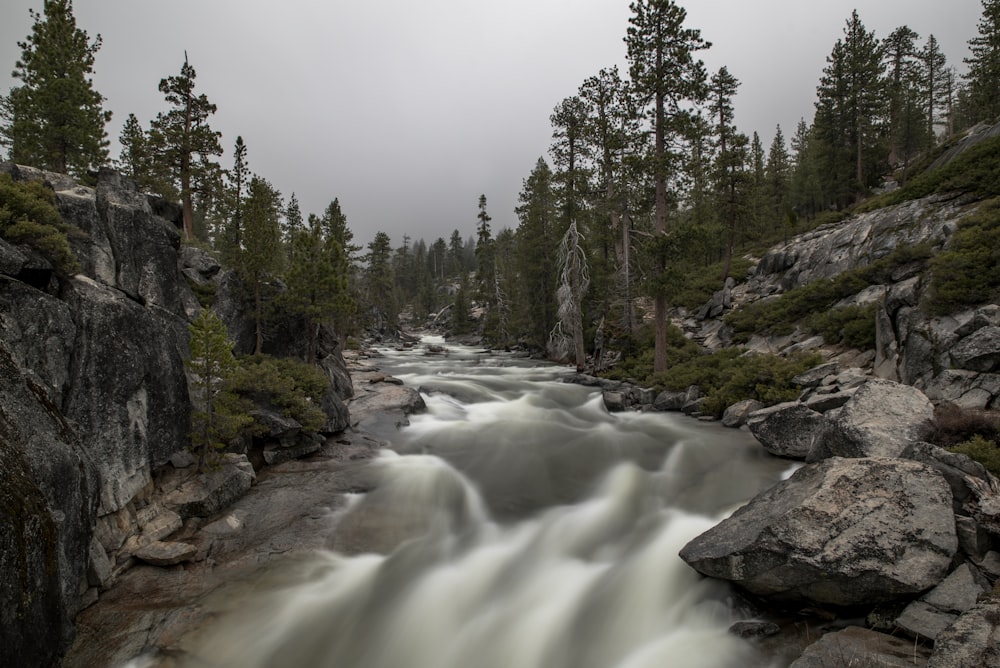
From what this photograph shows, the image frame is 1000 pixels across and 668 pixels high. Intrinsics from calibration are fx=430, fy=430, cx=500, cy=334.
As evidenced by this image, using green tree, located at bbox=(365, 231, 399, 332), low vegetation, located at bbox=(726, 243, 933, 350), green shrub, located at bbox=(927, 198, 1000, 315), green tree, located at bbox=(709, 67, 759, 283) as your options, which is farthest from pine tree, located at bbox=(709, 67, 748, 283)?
green tree, located at bbox=(365, 231, 399, 332)

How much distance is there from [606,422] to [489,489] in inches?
251

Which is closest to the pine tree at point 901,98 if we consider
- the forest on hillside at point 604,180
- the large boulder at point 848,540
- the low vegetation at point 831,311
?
the forest on hillside at point 604,180

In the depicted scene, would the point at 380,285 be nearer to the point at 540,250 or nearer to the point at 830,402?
the point at 540,250

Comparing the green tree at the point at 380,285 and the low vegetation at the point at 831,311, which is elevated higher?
the green tree at the point at 380,285

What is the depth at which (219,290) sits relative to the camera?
15727 millimetres

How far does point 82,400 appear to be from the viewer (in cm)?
745

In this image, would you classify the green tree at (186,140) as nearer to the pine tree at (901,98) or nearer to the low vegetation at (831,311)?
the low vegetation at (831,311)

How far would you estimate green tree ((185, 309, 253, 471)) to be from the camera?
30.0ft

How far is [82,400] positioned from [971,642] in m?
12.0

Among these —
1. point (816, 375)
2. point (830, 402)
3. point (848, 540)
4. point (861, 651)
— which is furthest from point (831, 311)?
point (861, 651)

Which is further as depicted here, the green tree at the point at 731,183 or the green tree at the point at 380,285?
the green tree at the point at 380,285

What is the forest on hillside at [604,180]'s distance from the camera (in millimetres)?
17328

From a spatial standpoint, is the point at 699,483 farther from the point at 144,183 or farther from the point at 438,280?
the point at 438,280

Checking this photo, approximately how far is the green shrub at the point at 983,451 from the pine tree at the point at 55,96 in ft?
106
